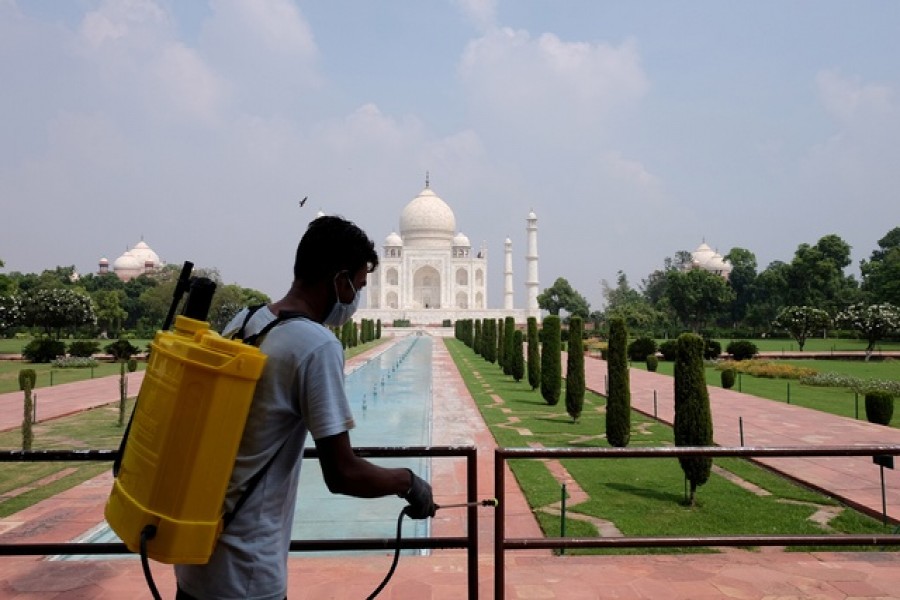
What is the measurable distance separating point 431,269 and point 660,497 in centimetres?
4941

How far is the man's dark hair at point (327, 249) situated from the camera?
1.39 m

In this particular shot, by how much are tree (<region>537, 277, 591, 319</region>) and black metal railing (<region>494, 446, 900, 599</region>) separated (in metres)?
46.1

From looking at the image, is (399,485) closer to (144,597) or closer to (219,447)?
(219,447)

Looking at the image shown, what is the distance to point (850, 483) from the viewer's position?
5672 mm

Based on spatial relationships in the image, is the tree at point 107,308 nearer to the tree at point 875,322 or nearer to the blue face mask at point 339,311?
the tree at point 875,322

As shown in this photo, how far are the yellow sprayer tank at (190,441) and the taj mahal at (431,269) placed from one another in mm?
48367

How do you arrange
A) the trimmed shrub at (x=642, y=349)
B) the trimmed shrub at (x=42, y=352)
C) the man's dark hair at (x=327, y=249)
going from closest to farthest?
the man's dark hair at (x=327, y=249), the trimmed shrub at (x=42, y=352), the trimmed shrub at (x=642, y=349)

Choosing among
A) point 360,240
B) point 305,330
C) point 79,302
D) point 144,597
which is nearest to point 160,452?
point 305,330

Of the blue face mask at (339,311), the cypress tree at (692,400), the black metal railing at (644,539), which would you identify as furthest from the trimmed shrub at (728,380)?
the blue face mask at (339,311)

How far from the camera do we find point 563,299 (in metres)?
48.6

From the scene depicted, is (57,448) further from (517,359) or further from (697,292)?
(697,292)

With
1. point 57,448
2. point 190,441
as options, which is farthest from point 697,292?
point 190,441

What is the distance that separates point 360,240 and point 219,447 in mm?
507

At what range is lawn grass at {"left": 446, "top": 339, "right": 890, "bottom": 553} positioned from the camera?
4.53 m
